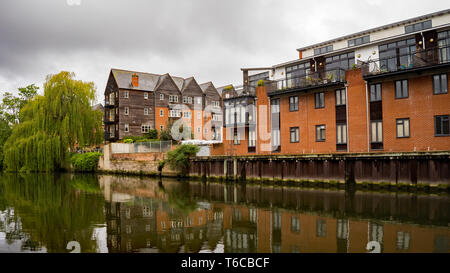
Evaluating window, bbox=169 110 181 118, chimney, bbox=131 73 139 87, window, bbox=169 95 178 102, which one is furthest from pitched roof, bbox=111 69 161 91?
window, bbox=169 110 181 118

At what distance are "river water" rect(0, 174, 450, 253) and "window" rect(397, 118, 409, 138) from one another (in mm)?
6308

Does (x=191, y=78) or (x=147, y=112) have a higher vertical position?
(x=191, y=78)

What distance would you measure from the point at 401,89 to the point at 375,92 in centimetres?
182

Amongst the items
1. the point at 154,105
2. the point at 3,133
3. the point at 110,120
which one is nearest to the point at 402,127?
the point at 154,105

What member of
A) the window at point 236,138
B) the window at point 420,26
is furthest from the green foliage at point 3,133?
the window at point 420,26

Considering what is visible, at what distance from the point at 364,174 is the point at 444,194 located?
507cm

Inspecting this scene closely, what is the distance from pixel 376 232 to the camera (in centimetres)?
1112

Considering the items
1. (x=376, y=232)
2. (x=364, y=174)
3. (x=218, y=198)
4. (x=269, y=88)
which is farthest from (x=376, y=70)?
(x=376, y=232)

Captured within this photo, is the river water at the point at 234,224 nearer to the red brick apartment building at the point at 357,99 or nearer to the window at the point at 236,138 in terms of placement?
the red brick apartment building at the point at 357,99

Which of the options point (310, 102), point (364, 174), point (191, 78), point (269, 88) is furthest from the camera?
point (191, 78)

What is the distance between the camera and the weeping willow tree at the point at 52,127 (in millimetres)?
44969

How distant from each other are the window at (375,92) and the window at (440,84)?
142 inches

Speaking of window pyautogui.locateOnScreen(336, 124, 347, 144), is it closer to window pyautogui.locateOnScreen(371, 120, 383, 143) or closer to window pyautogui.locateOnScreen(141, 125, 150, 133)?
window pyautogui.locateOnScreen(371, 120, 383, 143)

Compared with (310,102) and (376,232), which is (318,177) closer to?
(310,102)
